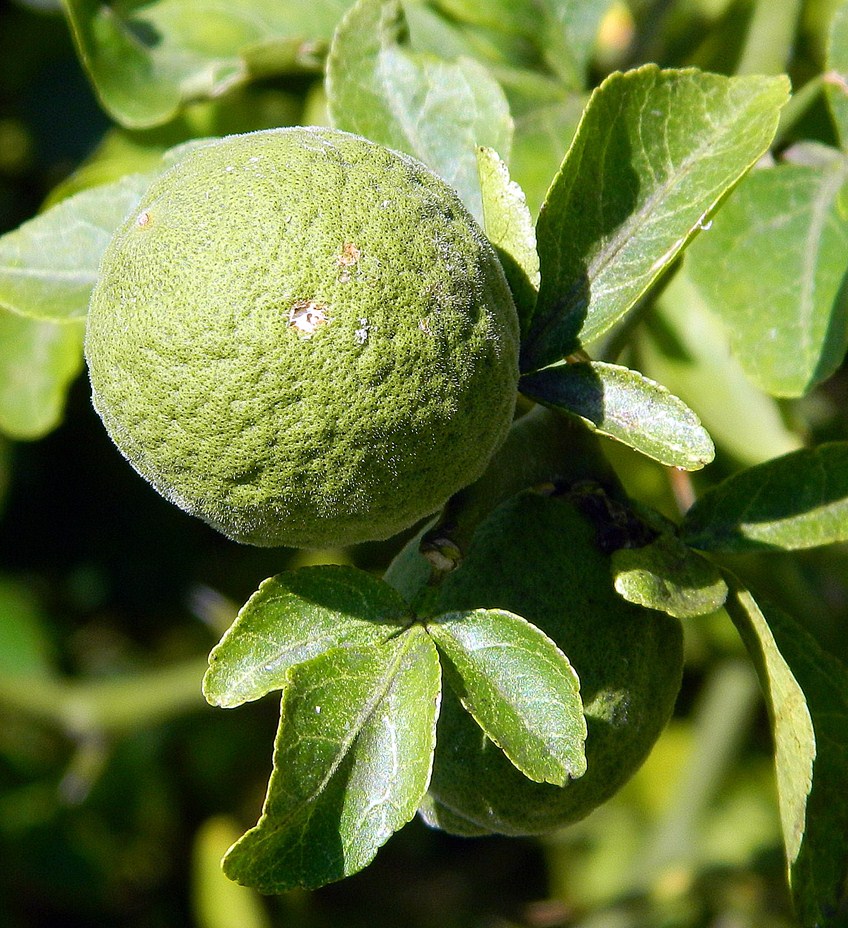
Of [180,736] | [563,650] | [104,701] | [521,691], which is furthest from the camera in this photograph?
[180,736]

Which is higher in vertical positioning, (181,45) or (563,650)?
(181,45)

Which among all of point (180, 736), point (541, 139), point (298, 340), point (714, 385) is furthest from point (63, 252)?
point (180, 736)

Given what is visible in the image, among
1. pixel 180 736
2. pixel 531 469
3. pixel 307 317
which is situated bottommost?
pixel 180 736

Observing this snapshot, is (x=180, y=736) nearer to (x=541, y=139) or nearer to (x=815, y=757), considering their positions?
(x=541, y=139)

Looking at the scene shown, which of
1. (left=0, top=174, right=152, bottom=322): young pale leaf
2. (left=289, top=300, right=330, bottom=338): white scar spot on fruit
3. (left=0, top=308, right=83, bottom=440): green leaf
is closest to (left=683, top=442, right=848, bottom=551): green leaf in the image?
(left=289, top=300, right=330, bottom=338): white scar spot on fruit

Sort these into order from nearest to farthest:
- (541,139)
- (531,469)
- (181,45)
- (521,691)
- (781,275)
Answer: (521,691) < (531,469) < (781,275) < (541,139) < (181,45)

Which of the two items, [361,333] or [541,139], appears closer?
[361,333]

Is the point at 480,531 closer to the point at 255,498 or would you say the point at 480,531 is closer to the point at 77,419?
the point at 255,498

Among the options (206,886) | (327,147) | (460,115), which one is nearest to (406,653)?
(327,147)
